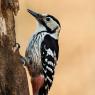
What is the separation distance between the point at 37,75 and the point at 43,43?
0.12 m

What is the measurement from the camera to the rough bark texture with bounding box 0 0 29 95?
56.3 inches

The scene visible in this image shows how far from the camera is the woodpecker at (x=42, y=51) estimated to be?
4.99 feet

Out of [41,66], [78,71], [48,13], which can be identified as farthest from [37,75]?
[78,71]

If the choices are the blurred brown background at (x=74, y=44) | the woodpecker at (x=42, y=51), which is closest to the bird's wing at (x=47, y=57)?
the woodpecker at (x=42, y=51)

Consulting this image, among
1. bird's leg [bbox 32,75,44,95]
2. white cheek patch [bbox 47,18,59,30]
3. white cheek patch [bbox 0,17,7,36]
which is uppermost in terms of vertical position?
white cheek patch [bbox 0,17,7,36]

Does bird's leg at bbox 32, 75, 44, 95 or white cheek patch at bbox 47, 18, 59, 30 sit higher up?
white cheek patch at bbox 47, 18, 59, 30

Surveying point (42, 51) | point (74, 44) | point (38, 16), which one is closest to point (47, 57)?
point (42, 51)

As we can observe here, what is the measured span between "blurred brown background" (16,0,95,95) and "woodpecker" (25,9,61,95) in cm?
14

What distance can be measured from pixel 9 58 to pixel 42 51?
141mm

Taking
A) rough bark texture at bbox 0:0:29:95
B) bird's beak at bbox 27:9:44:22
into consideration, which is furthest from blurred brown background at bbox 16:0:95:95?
rough bark texture at bbox 0:0:29:95

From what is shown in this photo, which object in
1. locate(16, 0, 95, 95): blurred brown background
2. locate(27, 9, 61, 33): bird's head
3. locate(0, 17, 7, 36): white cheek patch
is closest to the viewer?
locate(0, 17, 7, 36): white cheek patch

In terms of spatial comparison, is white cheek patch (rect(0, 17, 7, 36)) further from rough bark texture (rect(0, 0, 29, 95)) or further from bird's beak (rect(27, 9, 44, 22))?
bird's beak (rect(27, 9, 44, 22))

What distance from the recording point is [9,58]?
4.75ft

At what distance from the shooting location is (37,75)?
153 cm
